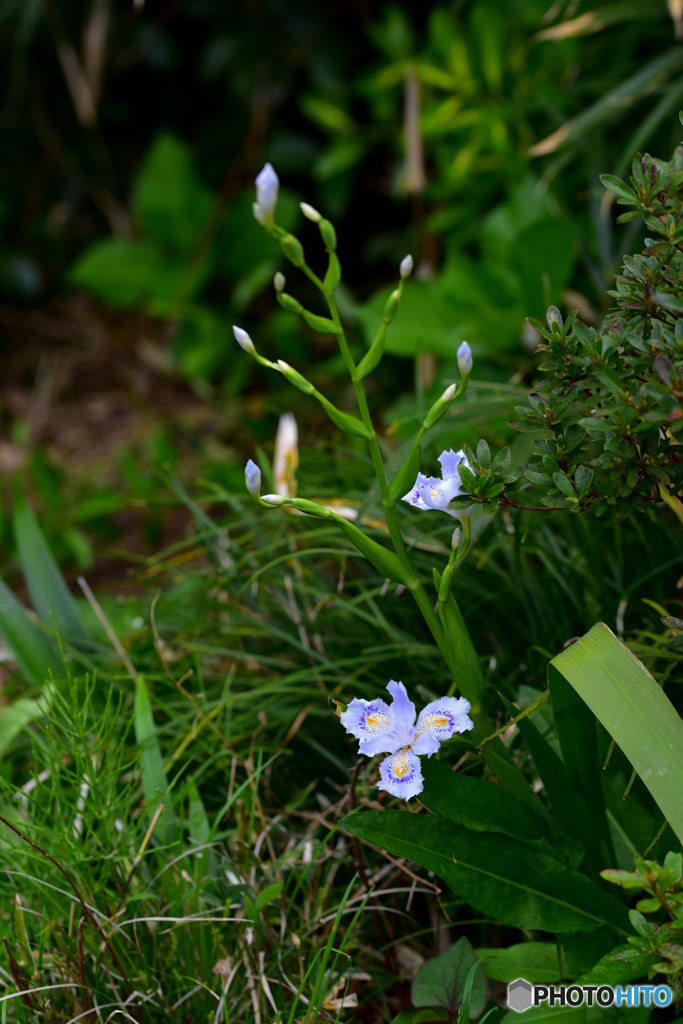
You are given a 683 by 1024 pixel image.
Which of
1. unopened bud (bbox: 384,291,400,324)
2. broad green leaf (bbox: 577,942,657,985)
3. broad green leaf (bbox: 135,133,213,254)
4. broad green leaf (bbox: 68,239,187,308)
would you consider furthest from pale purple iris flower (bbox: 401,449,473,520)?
broad green leaf (bbox: 135,133,213,254)

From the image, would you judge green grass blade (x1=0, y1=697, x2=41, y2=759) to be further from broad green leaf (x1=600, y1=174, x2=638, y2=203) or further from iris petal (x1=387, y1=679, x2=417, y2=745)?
broad green leaf (x1=600, y1=174, x2=638, y2=203)

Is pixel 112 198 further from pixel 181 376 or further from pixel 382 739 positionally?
pixel 382 739

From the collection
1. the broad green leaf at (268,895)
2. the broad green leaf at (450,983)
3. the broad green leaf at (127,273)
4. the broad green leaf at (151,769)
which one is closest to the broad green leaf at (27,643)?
the broad green leaf at (151,769)

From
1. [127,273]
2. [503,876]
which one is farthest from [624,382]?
[127,273]

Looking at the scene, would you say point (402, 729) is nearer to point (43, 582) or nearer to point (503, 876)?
point (503, 876)

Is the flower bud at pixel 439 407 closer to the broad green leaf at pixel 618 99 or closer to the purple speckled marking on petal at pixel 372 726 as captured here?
the purple speckled marking on petal at pixel 372 726
